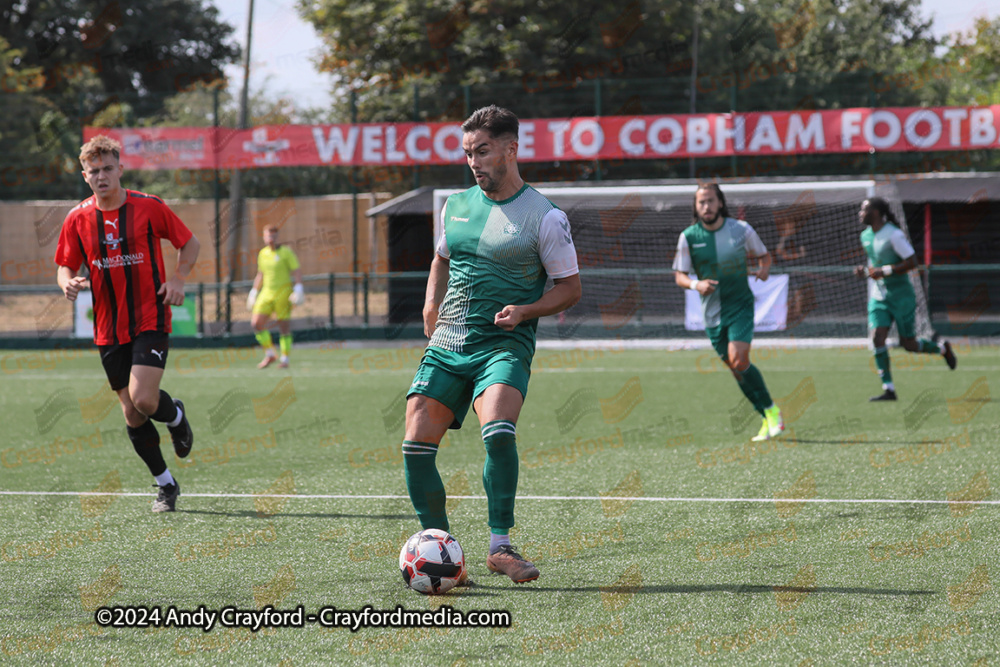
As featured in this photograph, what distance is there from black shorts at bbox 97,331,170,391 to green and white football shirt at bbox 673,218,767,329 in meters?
4.17

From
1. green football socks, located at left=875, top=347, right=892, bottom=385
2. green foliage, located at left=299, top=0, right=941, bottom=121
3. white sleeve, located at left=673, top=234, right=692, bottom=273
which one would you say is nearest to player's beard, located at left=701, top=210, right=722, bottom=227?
white sleeve, located at left=673, top=234, right=692, bottom=273

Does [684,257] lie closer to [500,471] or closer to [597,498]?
[597,498]

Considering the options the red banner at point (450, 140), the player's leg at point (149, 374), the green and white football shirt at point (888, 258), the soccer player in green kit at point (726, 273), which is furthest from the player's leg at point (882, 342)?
the red banner at point (450, 140)

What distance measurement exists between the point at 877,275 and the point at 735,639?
26.4ft

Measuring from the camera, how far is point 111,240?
6266 mm

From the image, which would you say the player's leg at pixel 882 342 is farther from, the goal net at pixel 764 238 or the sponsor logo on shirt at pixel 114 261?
the sponsor logo on shirt at pixel 114 261

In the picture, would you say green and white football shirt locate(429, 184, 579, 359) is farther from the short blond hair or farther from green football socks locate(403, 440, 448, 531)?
the short blond hair

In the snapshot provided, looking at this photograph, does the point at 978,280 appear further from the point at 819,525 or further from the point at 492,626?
the point at 492,626

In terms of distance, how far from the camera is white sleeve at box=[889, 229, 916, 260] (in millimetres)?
11023

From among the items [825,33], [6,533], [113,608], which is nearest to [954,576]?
[113,608]

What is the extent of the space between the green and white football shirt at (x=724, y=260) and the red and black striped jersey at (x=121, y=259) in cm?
414

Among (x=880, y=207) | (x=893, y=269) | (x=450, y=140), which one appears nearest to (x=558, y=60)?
(x=450, y=140)

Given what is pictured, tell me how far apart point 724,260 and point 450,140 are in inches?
553

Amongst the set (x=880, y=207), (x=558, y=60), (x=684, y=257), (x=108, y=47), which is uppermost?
(x=108, y=47)
